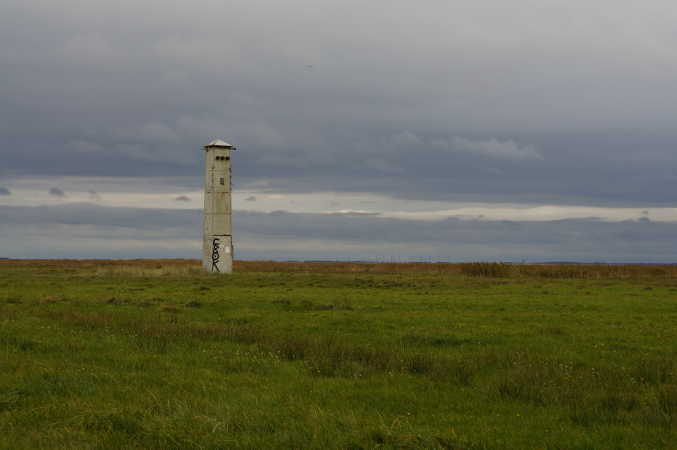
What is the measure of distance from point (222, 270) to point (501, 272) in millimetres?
27846

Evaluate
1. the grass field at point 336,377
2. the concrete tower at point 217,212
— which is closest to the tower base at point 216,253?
the concrete tower at point 217,212

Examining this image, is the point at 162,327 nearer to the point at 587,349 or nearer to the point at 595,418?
the point at 587,349

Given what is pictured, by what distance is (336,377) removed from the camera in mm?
15875

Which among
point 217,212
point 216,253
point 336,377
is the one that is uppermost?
point 217,212

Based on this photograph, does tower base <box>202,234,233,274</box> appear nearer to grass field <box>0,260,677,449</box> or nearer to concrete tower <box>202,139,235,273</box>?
concrete tower <box>202,139,235,273</box>

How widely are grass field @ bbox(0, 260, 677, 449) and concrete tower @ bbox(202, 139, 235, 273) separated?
35472 millimetres

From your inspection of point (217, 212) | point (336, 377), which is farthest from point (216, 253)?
point (336, 377)

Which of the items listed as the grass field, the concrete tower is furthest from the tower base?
the grass field

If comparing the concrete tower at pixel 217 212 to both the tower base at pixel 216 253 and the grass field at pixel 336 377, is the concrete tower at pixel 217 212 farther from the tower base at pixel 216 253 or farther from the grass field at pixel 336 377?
the grass field at pixel 336 377

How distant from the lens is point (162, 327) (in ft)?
77.6

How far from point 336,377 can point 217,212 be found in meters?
53.2

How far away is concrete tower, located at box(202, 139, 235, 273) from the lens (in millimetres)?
67625

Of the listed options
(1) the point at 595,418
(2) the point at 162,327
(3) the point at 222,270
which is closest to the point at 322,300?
(2) the point at 162,327

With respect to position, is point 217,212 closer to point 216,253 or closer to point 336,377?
point 216,253
